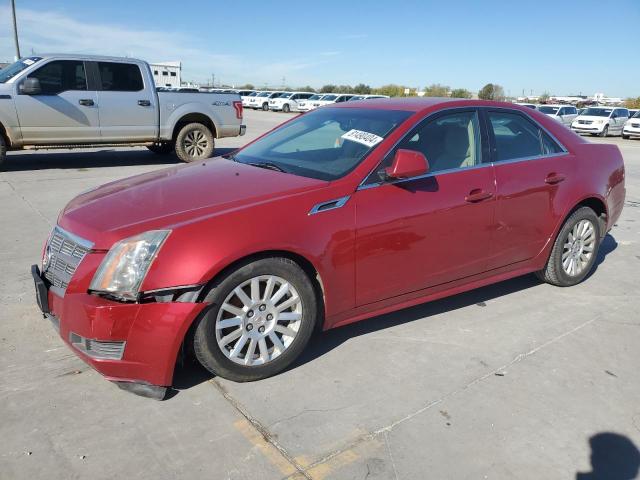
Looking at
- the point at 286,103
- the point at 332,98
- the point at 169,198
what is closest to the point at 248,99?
the point at 286,103

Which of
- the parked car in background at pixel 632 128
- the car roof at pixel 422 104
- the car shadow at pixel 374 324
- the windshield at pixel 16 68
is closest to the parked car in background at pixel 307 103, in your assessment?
the parked car in background at pixel 632 128

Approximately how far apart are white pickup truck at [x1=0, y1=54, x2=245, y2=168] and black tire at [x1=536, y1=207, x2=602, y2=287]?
8207mm

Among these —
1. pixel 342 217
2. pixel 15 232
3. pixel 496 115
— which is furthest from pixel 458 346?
pixel 15 232

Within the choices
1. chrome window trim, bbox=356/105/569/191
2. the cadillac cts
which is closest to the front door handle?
the cadillac cts

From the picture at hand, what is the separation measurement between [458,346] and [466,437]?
3.33 feet

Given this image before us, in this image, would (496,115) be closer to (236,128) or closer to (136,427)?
(136,427)

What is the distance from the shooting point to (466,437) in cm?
272

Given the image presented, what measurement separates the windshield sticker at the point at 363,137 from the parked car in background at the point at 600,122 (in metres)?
27.4

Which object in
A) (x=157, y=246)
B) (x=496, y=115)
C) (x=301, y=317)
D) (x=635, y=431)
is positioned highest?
(x=496, y=115)

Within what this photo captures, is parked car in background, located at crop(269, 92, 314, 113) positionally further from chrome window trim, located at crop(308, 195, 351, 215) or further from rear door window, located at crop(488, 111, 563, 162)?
chrome window trim, located at crop(308, 195, 351, 215)

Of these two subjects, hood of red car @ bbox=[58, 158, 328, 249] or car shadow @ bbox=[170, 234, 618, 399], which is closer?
hood of red car @ bbox=[58, 158, 328, 249]

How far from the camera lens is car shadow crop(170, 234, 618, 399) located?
10.5 feet

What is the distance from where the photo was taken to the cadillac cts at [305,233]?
110 inches

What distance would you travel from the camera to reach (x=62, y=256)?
3.07 meters
